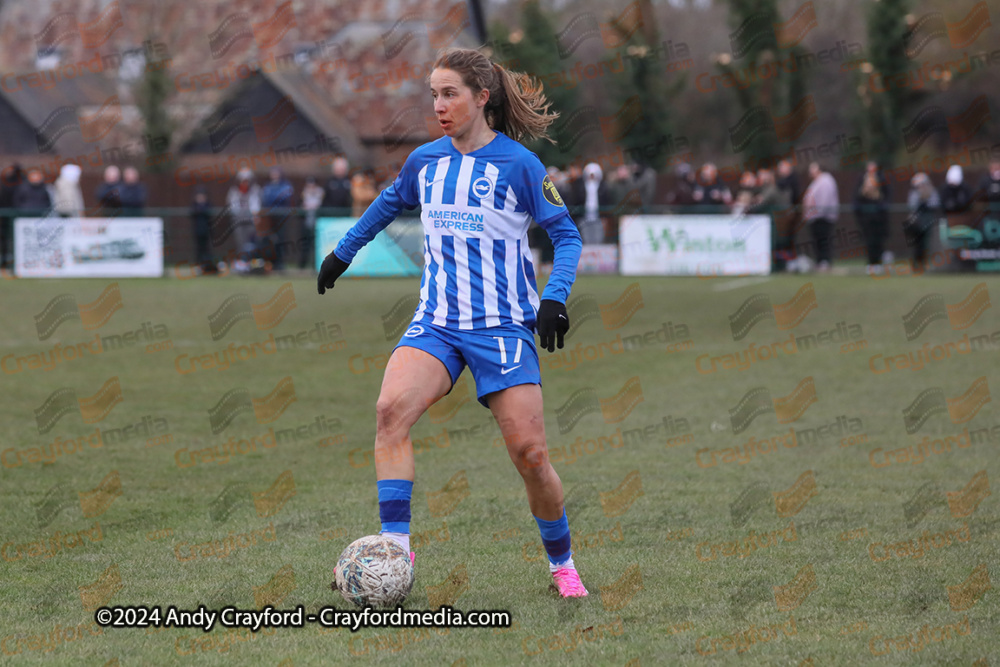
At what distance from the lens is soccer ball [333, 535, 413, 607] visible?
4.70 meters

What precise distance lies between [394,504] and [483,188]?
4.09 feet

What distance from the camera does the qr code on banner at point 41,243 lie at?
22969mm

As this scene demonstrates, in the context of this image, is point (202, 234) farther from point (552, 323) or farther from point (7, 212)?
point (552, 323)

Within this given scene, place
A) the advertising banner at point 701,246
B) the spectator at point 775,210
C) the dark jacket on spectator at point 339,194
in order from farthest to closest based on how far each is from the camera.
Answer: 1. the dark jacket on spectator at point 339,194
2. the spectator at point 775,210
3. the advertising banner at point 701,246

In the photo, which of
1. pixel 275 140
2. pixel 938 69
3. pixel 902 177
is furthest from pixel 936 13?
pixel 275 140

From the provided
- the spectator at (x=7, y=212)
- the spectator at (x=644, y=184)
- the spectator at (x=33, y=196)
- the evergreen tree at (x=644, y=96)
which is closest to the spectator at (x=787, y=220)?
the spectator at (x=644, y=184)

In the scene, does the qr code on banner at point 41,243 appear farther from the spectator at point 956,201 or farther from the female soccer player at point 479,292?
the female soccer player at point 479,292

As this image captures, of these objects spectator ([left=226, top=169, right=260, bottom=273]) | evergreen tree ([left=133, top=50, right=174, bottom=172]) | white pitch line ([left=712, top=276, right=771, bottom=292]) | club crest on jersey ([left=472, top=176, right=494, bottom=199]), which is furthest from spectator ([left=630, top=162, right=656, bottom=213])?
club crest on jersey ([left=472, top=176, right=494, bottom=199])

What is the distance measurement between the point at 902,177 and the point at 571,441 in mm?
29138

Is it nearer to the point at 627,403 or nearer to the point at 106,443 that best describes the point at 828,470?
the point at 627,403

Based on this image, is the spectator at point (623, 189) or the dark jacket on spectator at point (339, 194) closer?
the dark jacket on spectator at point (339, 194)

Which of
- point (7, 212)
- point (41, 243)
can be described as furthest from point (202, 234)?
point (7, 212)

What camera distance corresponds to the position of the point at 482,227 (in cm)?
503

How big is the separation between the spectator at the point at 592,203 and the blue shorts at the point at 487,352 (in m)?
19.2
